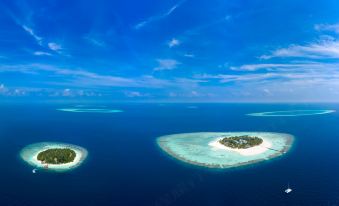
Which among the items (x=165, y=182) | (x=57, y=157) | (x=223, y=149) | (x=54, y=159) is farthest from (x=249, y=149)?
(x=54, y=159)

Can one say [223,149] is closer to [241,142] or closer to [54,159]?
[241,142]

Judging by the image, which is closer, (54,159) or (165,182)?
(165,182)

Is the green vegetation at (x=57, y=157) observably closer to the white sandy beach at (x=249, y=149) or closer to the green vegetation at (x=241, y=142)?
the white sandy beach at (x=249, y=149)

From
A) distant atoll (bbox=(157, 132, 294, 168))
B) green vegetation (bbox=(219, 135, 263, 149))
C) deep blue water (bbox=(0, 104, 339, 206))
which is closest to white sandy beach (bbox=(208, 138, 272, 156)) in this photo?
distant atoll (bbox=(157, 132, 294, 168))

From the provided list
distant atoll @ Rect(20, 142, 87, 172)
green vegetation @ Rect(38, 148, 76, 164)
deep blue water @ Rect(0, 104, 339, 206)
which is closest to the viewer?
deep blue water @ Rect(0, 104, 339, 206)

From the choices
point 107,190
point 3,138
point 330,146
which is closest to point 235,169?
point 107,190

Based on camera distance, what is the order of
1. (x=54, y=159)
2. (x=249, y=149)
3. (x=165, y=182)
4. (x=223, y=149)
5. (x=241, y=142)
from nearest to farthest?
(x=165, y=182) < (x=54, y=159) < (x=249, y=149) < (x=223, y=149) < (x=241, y=142)

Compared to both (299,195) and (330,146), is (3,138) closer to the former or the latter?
(299,195)

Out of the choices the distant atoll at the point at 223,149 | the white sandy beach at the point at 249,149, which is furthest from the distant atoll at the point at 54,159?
the white sandy beach at the point at 249,149

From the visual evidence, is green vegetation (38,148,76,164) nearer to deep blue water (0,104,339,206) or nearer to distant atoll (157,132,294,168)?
deep blue water (0,104,339,206)
